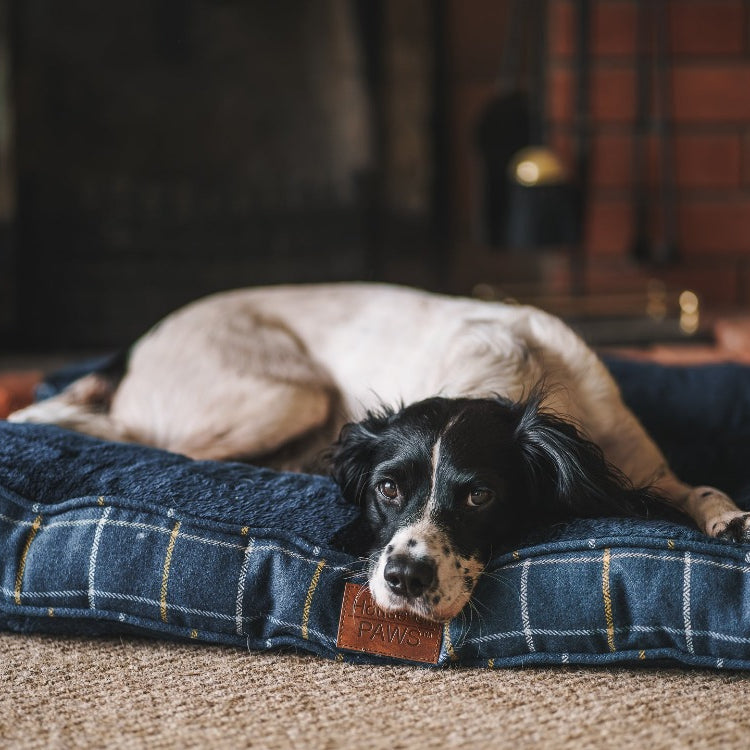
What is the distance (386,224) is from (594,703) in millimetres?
3005

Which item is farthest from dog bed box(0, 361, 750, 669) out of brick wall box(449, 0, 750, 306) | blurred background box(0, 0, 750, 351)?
brick wall box(449, 0, 750, 306)

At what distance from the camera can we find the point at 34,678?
1.64 metres

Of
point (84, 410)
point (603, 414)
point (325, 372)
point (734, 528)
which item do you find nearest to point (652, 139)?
point (325, 372)

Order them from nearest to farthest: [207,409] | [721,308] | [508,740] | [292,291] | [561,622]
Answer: [508,740] → [561,622] → [207,409] → [292,291] → [721,308]

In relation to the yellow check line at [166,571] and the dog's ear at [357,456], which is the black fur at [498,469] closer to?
the dog's ear at [357,456]

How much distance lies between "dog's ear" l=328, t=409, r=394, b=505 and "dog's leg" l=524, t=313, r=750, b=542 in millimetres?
363

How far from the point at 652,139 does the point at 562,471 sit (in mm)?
3079

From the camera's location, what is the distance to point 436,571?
1.61 m

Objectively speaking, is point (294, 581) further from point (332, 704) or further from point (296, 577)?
point (332, 704)

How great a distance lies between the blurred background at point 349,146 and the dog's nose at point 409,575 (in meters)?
2.49

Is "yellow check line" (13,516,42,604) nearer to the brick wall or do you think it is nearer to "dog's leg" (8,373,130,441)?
"dog's leg" (8,373,130,441)

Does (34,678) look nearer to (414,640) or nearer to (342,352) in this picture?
(414,640)

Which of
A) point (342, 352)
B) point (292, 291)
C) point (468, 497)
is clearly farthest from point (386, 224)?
point (468, 497)

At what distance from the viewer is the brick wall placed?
4262 millimetres
